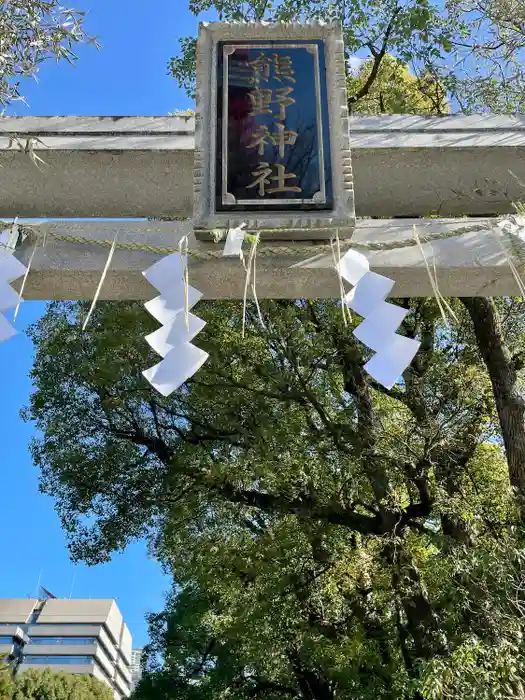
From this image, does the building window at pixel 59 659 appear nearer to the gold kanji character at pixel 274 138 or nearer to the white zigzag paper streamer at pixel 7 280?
the white zigzag paper streamer at pixel 7 280

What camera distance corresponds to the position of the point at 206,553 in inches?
205

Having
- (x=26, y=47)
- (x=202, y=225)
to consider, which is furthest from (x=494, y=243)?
(x=26, y=47)

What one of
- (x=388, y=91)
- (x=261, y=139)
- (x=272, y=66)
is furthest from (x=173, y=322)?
(x=388, y=91)

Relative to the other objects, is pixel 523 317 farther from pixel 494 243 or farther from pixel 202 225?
pixel 202 225

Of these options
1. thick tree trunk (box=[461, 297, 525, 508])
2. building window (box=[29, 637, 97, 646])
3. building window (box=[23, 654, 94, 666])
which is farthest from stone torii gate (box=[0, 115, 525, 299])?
building window (box=[29, 637, 97, 646])

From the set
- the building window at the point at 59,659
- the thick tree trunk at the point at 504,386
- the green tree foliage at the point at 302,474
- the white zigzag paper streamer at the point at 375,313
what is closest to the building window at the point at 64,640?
the building window at the point at 59,659

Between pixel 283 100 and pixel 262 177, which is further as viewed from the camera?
pixel 283 100

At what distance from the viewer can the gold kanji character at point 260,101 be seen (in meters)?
1.59

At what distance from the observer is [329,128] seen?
5.01 feet

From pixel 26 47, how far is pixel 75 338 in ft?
13.9

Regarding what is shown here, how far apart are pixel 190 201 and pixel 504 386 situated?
3.17 metres

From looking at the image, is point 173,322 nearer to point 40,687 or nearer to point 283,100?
point 283,100

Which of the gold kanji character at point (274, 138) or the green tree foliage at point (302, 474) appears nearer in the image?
the gold kanji character at point (274, 138)

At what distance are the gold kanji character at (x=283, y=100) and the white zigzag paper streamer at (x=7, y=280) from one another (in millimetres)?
761
